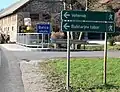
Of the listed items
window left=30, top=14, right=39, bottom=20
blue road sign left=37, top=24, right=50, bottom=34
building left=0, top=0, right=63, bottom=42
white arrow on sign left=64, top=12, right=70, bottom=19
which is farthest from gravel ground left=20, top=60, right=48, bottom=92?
window left=30, top=14, right=39, bottom=20

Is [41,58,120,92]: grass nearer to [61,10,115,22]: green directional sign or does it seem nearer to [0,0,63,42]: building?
[61,10,115,22]: green directional sign

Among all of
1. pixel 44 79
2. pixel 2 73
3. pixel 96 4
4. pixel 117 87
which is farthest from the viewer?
pixel 96 4

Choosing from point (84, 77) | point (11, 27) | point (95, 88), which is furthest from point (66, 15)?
point (11, 27)

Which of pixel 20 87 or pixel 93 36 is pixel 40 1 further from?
pixel 20 87

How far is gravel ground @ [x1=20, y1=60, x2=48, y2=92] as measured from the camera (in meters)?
12.0

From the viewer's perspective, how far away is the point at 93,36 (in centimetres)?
6266

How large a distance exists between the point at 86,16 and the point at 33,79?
339cm

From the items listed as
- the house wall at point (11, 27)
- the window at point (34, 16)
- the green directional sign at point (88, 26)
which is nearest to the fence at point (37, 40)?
the window at point (34, 16)

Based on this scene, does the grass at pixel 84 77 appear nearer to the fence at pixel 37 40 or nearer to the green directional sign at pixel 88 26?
the green directional sign at pixel 88 26

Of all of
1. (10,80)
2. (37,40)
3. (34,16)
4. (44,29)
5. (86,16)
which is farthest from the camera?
(34,16)

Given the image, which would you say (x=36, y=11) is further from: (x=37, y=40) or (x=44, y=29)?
(x=44, y=29)

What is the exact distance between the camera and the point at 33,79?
1387cm

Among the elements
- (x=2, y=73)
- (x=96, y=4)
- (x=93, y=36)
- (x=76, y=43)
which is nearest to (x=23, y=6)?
(x=93, y=36)

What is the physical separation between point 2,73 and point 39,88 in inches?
143
